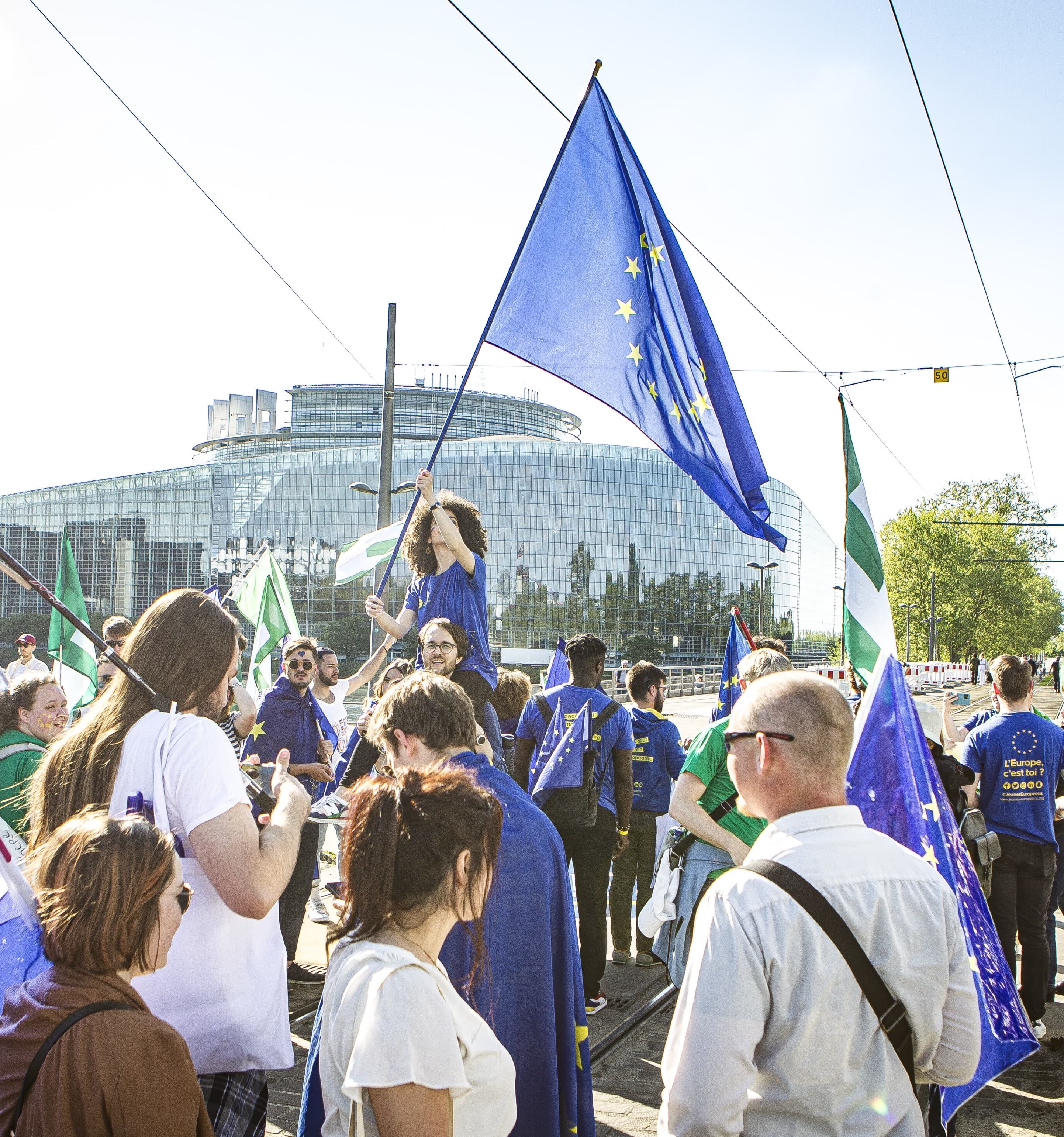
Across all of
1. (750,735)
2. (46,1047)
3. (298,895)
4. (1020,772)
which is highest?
(750,735)

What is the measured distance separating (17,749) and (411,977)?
301 cm

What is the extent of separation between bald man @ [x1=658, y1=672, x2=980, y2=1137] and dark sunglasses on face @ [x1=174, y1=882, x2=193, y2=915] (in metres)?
1.02

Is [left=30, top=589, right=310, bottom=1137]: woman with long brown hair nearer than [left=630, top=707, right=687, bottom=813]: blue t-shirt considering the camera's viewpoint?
Yes

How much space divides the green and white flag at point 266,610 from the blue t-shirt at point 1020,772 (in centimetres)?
726

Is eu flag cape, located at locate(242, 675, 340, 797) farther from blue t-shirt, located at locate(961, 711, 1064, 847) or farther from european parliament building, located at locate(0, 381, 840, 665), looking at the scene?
european parliament building, located at locate(0, 381, 840, 665)

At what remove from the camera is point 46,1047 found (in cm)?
174

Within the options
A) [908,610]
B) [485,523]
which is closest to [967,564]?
[908,610]

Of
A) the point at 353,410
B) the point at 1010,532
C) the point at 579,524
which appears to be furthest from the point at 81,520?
the point at 1010,532

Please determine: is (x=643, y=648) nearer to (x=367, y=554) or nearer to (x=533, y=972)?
(x=367, y=554)

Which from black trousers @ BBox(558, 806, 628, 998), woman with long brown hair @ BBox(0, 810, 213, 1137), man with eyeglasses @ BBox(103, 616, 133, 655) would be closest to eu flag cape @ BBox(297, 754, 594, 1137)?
woman with long brown hair @ BBox(0, 810, 213, 1137)

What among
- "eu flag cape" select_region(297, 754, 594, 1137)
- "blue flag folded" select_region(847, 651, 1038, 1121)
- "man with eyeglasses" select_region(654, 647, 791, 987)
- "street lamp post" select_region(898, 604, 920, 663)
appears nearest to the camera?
"eu flag cape" select_region(297, 754, 594, 1137)

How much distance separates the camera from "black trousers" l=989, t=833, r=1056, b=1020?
518cm

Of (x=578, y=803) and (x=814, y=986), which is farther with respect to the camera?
(x=578, y=803)

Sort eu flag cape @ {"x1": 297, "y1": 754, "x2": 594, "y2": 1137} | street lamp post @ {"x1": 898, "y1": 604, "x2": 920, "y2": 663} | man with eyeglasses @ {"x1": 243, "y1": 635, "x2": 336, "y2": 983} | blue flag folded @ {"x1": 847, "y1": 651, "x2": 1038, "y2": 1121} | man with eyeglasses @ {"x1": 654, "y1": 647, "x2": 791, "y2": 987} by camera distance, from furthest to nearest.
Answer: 1. street lamp post @ {"x1": 898, "y1": 604, "x2": 920, "y2": 663}
2. man with eyeglasses @ {"x1": 243, "y1": 635, "x2": 336, "y2": 983}
3. man with eyeglasses @ {"x1": 654, "y1": 647, "x2": 791, "y2": 987}
4. blue flag folded @ {"x1": 847, "y1": 651, "x2": 1038, "y2": 1121}
5. eu flag cape @ {"x1": 297, "y1": 754, "x2": 594, "y2": 1137}
